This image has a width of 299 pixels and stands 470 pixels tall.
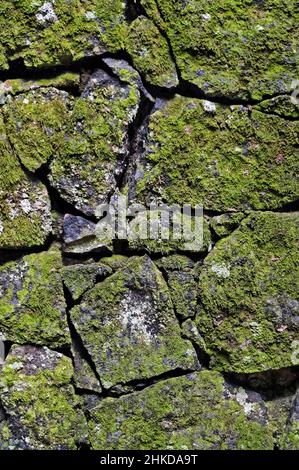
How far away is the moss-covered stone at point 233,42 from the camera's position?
2.67 metres

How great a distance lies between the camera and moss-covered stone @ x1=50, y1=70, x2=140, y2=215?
266 centimetres

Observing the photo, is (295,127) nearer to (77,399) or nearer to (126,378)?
(126,378)

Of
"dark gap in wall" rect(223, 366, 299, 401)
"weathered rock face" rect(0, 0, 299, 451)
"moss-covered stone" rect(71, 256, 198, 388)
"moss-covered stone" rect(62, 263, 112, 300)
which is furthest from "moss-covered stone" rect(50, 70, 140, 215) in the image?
"dark gap in wall" rect(223, 366, 299, 401)

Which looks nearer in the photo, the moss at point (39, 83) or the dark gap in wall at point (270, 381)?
the moss at point (39, 83)

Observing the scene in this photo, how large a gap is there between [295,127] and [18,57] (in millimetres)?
1272

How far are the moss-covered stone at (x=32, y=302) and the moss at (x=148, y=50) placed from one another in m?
0.94

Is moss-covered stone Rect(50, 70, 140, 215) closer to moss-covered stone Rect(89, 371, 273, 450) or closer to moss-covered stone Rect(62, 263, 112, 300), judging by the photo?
moss-covered stone Rect(62, 263, 112, 300)

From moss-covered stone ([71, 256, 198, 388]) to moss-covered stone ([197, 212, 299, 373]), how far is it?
0.19m

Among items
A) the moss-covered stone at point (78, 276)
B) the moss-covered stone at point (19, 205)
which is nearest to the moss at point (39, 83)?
the moss-covered stone at point (19, 205)

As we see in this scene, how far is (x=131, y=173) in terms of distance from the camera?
275 centimetres

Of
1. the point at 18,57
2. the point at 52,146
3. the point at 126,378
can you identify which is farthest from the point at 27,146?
the point at 126,378

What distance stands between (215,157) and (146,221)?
1.39 feet

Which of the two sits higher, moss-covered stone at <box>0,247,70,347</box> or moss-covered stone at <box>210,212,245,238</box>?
moss-covered stone at <box>210,212,245,238</box>
